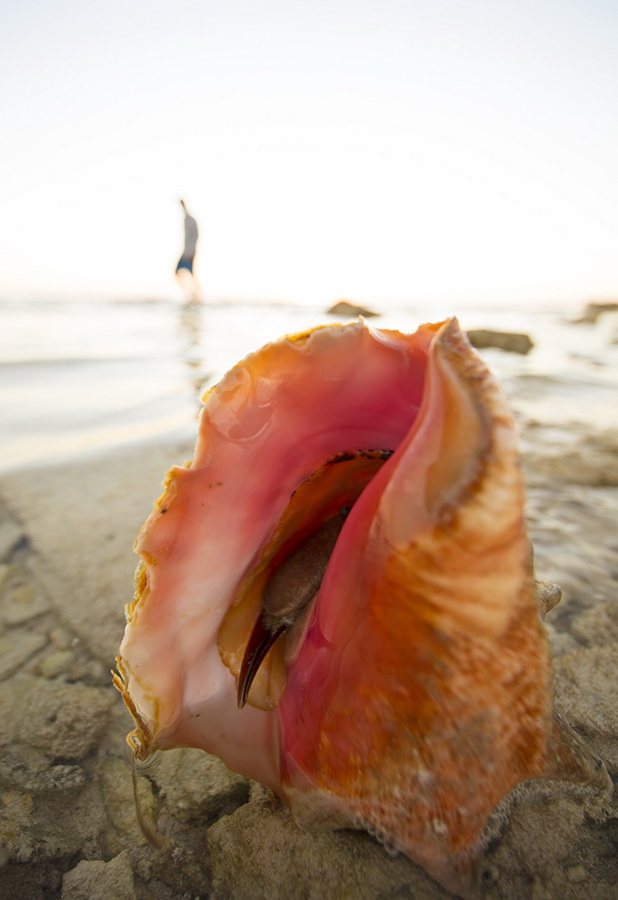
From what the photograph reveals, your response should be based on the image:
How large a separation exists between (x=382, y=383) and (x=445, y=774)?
492mm

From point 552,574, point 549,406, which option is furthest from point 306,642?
point 549,406

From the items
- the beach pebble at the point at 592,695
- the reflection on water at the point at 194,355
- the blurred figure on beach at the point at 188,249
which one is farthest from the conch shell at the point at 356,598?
the blurred figure on beach at the point at 188,249

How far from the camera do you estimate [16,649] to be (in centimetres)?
108

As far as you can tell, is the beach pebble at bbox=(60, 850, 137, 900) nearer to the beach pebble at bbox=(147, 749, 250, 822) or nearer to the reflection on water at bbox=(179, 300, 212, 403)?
the beach pebble at bbox=(147, 749, 250, 822)

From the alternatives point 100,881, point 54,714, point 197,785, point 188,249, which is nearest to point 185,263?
point 188,249

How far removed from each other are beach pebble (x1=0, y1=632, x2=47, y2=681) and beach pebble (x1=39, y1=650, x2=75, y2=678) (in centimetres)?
4

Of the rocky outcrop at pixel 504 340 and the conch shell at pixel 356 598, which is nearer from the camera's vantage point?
the conch shell at pixel 356 598

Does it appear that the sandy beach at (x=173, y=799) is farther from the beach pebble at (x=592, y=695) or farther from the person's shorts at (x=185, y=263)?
the person's shorts at (x=185, y=263)

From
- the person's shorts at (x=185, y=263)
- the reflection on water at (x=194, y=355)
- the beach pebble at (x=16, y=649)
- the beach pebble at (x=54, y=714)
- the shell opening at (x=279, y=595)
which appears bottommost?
the reflection on water at (x=194, y=355)

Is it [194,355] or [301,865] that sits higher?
[301,865]

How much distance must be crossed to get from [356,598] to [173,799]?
0.49 m

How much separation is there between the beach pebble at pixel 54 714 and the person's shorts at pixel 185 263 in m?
11.0

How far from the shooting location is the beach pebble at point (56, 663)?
1033 millimetres

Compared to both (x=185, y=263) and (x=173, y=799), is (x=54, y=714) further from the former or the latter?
(x=185, y=263)
